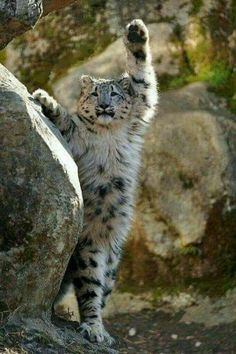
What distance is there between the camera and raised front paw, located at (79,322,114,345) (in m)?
8.41

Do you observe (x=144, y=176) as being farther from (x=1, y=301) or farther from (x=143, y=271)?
(x=1, y=301)

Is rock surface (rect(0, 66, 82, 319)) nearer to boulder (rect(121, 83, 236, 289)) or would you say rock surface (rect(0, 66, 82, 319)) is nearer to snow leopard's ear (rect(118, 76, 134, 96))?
snow leopard's ear (rect(118, 76, 134, 96))

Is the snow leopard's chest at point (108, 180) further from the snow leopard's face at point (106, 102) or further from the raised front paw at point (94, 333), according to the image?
the raised front paw at point (94, 333)

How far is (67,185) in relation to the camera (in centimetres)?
773

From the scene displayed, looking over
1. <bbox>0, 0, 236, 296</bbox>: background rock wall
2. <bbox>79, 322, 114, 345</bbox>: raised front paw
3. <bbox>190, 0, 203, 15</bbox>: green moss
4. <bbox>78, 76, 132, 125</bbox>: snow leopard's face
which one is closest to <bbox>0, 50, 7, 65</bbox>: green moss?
<bbox>0, 0, 236, 296</bbox>: background rock wall

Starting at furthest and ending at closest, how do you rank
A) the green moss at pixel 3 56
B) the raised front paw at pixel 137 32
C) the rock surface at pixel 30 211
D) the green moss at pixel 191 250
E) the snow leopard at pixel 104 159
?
1. the green moss at pixel 3 56
2. the green moss at pixel 191 250
3. the raised front paw at pixel 137 32
4. the snow leopard at pixel 104 159
5. the rock surface at pixel 30 211

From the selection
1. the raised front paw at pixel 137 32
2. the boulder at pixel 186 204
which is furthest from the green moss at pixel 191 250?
the raised front paw at pixel 137 32

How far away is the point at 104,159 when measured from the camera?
29.8 feet

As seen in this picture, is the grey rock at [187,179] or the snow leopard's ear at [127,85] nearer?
the snow leopard's ear at [127,85]

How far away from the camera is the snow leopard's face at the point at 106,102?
9.33m

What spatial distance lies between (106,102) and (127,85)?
32cm

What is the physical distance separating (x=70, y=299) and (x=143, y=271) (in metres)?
1.06

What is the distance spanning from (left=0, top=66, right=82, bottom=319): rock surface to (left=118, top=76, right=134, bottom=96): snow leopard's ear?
188 cm

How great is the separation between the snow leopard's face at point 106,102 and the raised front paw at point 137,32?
438 mm
